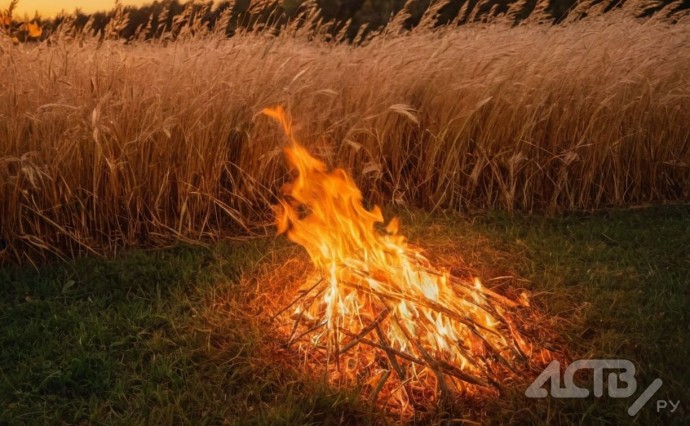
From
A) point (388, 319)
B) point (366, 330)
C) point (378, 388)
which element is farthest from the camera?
point (388, 319)

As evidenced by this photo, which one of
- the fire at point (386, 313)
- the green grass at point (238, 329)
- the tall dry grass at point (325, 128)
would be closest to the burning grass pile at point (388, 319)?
the fire at point (386, 313)

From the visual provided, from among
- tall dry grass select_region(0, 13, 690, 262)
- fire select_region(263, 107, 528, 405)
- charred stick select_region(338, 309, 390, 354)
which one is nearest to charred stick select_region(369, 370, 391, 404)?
fire select_region(263, 107, 528, 405)

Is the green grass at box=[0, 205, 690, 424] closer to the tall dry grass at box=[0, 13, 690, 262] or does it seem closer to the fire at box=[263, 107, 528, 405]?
the fire at box=[263, 107, 528, 405]

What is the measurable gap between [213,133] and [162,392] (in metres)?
2.02

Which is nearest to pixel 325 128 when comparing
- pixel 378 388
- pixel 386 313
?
pixel 386 313

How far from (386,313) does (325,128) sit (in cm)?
225

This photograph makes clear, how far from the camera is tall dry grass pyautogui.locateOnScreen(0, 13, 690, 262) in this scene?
3.89 m

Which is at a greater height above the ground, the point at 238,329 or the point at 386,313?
the point at 386,313

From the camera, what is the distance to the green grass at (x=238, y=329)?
2.42m

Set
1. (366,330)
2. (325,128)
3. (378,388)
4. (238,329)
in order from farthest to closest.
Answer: (325,128), (238,329), (366,330), (378,388)

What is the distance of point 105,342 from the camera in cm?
286

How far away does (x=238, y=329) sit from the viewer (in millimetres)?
2877

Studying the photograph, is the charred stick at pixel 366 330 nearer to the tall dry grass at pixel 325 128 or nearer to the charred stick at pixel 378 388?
the charred stick at pixel 378 388

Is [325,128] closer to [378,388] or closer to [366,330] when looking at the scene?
[366,330]
